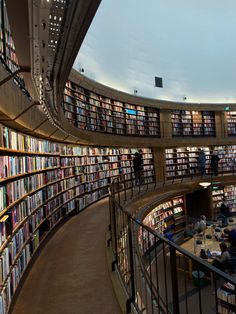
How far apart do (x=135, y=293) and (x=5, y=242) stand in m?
1.24

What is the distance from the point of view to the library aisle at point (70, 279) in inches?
105

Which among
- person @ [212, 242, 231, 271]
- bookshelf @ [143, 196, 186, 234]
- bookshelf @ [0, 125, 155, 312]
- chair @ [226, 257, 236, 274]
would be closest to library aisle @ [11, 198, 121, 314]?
bookshelf @ [0, 125, 155, 312]

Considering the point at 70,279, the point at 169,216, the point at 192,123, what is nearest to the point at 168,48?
the point at 192,123

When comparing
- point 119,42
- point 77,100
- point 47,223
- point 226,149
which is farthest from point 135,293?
point 226,149

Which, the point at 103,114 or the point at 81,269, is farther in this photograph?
the point at 103,114

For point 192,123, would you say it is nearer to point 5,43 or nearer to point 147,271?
point 147,271

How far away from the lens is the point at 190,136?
13.6 metres

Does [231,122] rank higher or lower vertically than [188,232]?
higher

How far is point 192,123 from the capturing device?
1377 centimetres

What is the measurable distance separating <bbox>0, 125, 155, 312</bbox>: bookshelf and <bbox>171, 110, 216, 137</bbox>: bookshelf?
480cm

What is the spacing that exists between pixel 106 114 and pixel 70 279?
7.08 m

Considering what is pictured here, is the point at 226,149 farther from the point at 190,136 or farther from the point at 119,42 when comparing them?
the point at 119,42

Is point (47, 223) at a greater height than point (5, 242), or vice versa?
point (5, 242)

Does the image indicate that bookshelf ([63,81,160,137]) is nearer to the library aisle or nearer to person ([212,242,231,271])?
the library aisle
